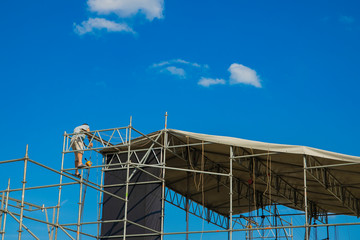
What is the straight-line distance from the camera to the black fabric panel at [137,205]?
27969mm

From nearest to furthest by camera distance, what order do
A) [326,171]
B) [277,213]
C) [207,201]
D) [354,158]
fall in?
1. [354,158]
2. [326,171]
3. [207,201]
4. [277,213]

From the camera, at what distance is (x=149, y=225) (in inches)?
1096

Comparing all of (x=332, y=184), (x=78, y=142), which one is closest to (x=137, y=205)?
(x=78, y=142)

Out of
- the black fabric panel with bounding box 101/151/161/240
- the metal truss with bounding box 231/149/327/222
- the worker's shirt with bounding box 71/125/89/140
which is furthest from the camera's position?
the metal truss with bounding box 231/149/327/222

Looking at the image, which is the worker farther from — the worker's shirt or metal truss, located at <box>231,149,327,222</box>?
metal truss, located at <box>231,149,327,222</box>

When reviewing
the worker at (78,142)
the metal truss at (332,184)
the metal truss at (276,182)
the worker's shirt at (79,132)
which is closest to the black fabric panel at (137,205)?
the worker at (78,142)

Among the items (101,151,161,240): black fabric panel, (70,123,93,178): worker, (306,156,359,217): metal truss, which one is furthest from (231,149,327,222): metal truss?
(70,123,93,178): worker

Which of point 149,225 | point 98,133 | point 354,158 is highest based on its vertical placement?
point 98,133

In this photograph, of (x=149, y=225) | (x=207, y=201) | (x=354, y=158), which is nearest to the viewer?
(x=354, y=158)

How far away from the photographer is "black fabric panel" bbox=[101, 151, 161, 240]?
2797 centimetres

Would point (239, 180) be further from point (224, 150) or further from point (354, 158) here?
point (354, 158)

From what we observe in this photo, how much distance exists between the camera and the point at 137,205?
1113 inches

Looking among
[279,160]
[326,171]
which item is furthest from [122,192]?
[326,171]

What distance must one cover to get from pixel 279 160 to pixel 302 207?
11.6 metres
